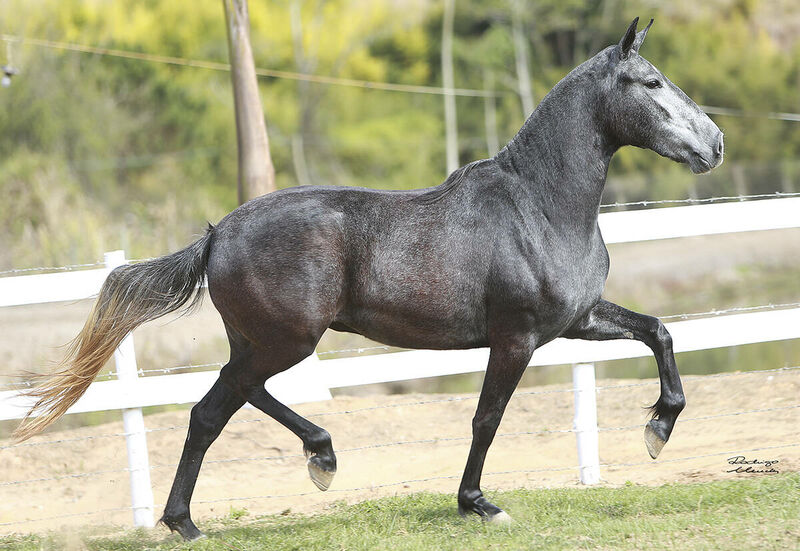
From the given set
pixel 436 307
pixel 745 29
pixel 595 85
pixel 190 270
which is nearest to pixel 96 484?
pixel 190 270

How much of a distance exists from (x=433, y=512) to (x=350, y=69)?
37.9 metres

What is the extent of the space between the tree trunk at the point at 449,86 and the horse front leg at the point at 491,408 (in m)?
31.8

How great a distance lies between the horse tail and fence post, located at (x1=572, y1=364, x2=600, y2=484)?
241 centimetres

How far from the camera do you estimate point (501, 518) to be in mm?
4395

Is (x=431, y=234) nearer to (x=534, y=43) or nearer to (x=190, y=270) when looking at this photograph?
(x=190, y=270)

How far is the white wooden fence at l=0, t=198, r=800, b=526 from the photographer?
529 cm

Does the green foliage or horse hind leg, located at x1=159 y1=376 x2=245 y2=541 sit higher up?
the green foliage

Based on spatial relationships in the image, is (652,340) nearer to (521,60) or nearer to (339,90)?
(521,60)

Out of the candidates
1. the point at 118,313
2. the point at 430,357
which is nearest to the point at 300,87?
the point at 430,357

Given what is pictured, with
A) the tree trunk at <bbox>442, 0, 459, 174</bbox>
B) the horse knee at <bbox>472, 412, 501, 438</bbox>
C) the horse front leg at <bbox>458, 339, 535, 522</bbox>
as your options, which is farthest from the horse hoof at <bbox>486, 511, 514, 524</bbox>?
the tree trunk at <bbox>442, 0, 459, 174</bbox>

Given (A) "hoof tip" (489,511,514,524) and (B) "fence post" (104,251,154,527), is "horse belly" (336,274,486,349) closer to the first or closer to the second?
(A) "hoof tip" (489,511,514,524)

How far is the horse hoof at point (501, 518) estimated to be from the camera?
438 cm

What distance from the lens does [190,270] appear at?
14.7ft

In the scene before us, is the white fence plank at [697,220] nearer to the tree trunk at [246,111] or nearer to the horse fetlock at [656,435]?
the horse fetlock at [656,435]
